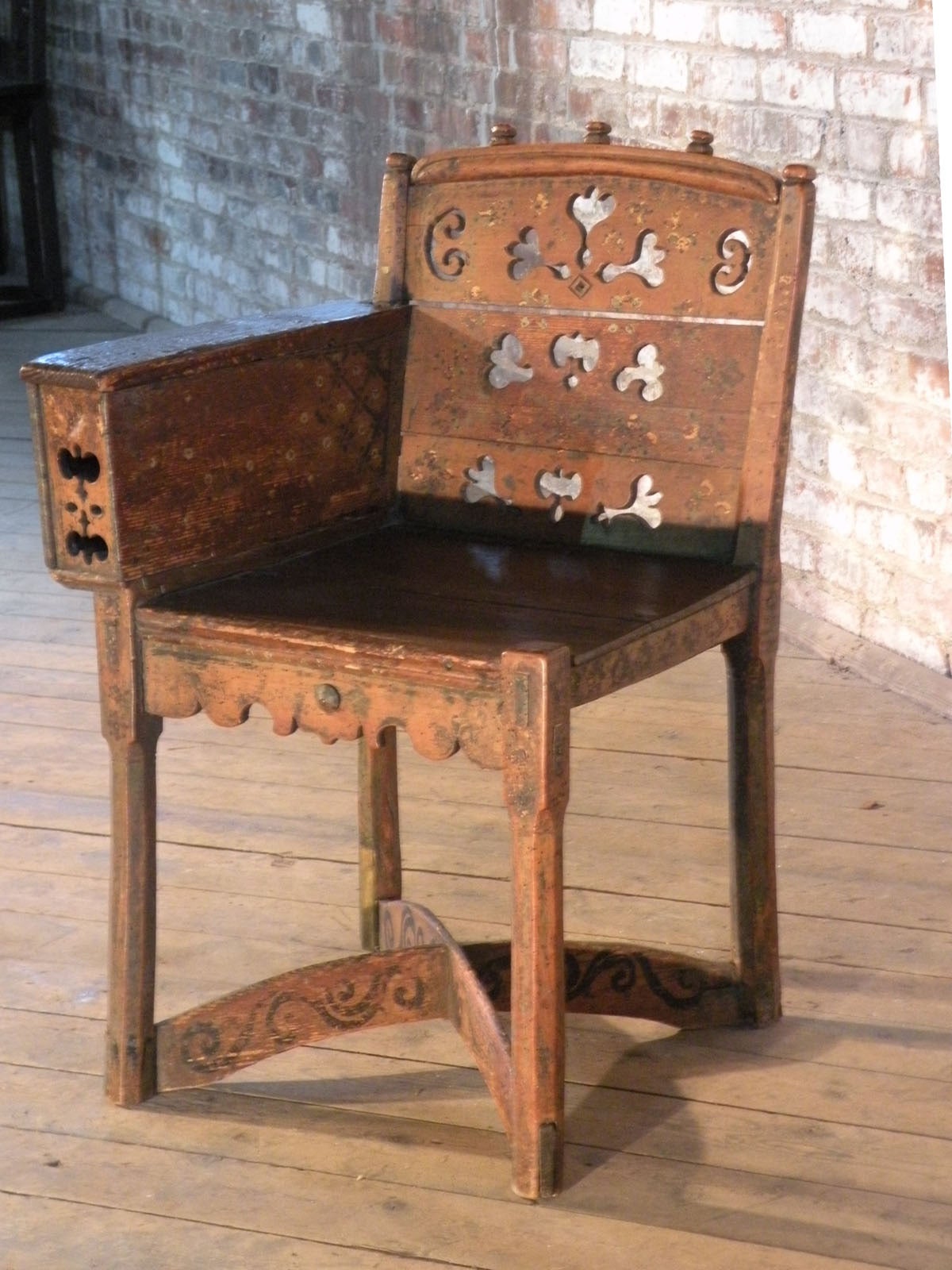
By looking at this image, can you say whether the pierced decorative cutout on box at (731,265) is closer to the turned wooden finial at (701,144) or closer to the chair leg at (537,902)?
the turned wooden finial at (701,144)

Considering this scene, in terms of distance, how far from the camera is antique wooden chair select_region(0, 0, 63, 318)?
664 centimetres

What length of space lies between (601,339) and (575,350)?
0.03 meters

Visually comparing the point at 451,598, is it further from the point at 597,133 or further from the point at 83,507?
the point at 597,133

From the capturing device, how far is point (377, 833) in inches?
82.0

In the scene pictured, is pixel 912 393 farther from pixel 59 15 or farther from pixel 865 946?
pixel 59 15

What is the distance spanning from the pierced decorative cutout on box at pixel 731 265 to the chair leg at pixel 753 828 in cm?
33

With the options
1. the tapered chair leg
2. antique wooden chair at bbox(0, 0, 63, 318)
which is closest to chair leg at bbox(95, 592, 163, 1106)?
the tapered chair leg

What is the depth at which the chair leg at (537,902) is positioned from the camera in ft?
4.95

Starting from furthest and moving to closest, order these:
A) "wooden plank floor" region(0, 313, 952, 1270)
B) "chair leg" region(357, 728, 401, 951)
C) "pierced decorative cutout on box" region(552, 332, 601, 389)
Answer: "chair leg" region(357, 728, 401, 951)
"pierced decorative cutout on box" region(552, 332, 601, 389)
"wooden plank floor" region(0, 313, 952, 1270)

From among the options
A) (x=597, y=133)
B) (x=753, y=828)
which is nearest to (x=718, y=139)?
(x=597, y=133)

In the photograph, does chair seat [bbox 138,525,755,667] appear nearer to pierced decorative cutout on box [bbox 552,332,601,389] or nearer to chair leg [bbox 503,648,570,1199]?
chair leg [bbox 503,648,570,1199]

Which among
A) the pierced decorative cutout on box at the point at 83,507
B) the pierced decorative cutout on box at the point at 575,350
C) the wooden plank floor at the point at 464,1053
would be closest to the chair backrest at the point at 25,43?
the wooden plank floor at the point at 464,1053

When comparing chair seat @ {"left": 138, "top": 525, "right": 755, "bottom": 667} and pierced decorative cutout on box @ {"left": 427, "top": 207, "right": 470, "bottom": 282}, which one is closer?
chair seat @ {"left": 138, "top": 525, "right": 755, "bottom": 667}

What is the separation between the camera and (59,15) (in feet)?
22.0
